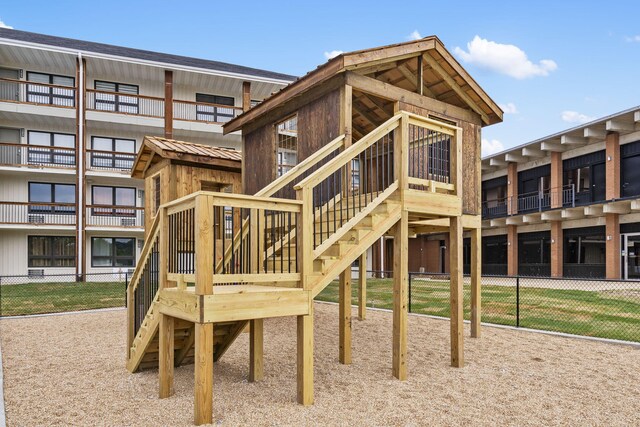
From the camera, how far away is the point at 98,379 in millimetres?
7414

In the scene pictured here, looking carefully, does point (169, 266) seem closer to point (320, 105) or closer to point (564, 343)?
point (320, 105)

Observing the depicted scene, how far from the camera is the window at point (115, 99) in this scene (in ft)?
83.5

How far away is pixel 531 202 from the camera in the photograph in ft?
99.8

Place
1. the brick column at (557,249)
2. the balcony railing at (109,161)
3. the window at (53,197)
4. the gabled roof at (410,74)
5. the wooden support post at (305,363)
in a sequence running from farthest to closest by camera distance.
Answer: the brick column at (557,249), the balcony railing at (109,161), the window at (53,197), the gabled roof at (410,74), the wooden support post at (305,363)

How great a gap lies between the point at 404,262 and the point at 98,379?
4.98 meters

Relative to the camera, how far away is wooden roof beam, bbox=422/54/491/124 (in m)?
10.1

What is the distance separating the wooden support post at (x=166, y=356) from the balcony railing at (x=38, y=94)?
2116 centimetres

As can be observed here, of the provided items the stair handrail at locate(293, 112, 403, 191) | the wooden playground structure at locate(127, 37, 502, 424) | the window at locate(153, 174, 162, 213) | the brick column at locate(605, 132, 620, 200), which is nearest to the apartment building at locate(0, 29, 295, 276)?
the window at locate(153, 174, 162, 213)

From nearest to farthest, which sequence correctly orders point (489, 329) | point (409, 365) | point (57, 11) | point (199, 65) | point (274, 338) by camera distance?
point (409, 365) < point (274, 338) < point (489, 329) < point (199, 65) < point (57, 11)

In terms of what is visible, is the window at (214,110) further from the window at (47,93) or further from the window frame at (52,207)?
the window frame at (52,207)

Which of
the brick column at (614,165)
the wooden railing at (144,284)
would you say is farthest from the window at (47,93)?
the brick column at (614,165)

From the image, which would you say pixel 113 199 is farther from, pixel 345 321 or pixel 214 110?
pixel 345 321

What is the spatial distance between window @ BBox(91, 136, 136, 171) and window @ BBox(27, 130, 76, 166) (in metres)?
1.07

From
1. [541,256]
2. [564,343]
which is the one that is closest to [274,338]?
[564,343]
